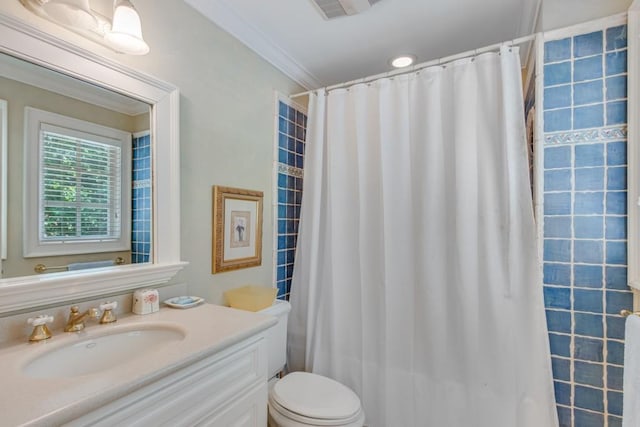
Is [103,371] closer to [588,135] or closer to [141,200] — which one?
[141,200]

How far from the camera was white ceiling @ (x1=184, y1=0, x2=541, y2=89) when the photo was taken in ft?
5.12

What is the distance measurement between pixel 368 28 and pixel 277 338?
5.69 feet

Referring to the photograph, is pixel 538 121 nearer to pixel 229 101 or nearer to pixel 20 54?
pixel 229 101

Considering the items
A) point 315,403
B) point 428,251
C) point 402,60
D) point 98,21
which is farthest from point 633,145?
point 98,21

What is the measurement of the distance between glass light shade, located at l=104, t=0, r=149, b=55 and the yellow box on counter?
114 cm

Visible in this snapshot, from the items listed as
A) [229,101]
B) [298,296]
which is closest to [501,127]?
[229,101]

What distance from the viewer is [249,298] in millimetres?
1642

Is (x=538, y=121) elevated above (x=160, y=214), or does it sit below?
above

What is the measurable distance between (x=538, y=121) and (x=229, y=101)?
1467mm

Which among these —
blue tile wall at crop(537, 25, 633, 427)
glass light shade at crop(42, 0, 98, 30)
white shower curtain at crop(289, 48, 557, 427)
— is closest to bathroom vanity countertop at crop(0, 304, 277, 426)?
white shower curtain at crop(289, 48, 557, 427)

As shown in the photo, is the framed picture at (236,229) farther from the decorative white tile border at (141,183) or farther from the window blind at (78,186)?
the window blind at (78,186)

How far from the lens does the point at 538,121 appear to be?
1.40 meters

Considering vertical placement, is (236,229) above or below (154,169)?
below

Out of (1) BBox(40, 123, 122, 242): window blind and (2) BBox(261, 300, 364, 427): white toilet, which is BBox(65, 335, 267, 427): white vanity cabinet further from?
(1) BBox(40, 123, 122, 242): window blind
